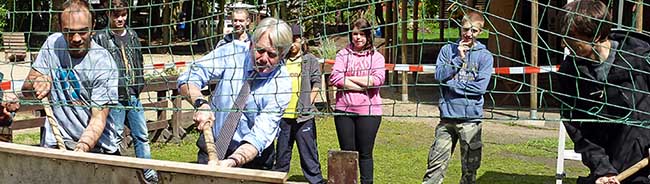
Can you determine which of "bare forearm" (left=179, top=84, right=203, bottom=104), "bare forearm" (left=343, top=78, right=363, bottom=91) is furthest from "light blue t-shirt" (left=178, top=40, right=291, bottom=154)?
"bare forearm" (left=343, top=78, right=363, bottom=91)

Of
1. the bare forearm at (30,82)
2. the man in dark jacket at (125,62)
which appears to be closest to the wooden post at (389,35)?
the man in dark jacket at (125,62)

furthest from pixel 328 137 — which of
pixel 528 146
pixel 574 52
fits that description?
pixel 574 52

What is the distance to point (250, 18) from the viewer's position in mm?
5734

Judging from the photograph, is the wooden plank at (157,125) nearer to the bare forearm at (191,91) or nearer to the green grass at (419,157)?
the green grass at (419,157)

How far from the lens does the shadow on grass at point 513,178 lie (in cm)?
703

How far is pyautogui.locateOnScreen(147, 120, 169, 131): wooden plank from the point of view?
8.36 metres

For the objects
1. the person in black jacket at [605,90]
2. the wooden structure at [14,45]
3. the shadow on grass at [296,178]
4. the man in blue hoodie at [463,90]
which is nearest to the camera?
the person in black jacket at [605,90]

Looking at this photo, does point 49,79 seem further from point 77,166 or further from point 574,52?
point 574,52

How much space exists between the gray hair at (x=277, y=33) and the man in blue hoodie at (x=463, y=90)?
1777mm

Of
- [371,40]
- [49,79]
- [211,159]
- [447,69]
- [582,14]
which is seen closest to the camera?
[582,14]

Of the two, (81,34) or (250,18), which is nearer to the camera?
(81,34)

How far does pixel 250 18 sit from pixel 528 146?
4129mm

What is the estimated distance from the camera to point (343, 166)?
131 inches

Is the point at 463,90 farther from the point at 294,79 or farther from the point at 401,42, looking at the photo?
the point at 401,42
